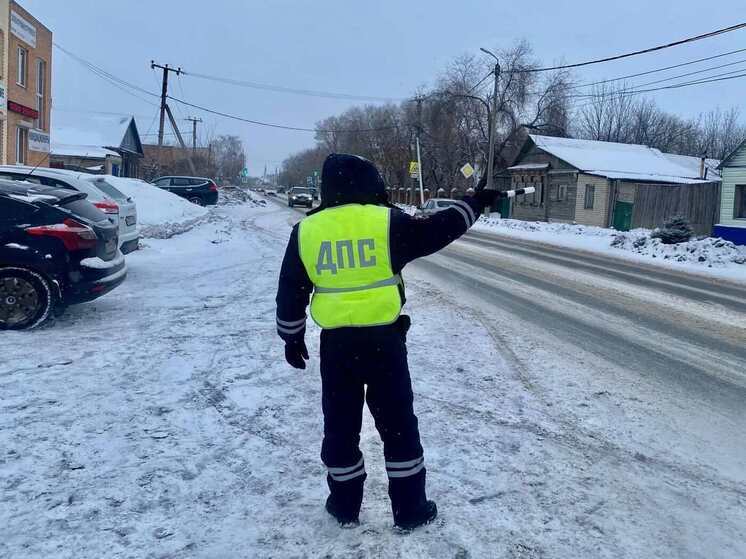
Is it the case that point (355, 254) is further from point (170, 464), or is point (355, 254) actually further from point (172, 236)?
point (172, 236)

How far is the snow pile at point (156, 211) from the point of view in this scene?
56.4ft

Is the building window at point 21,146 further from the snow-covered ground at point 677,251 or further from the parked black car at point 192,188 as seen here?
the snow-covered ground at point 677,251

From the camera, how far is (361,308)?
3002mm

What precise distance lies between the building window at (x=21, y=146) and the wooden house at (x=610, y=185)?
83.8 ft

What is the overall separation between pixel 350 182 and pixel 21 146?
85.6 feet

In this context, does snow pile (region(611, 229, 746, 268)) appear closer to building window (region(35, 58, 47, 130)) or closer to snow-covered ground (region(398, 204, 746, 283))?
snow-covered ground (region(398, 204, 746, 283))

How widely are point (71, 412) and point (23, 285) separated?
279cm

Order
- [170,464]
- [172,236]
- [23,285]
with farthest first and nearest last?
[172,236] < [23,285] < [170,464]

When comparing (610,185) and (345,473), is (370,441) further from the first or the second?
(610,185)

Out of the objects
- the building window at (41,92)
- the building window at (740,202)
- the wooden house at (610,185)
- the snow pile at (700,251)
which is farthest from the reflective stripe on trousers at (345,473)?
the building window at (41,92)

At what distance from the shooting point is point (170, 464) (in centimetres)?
366

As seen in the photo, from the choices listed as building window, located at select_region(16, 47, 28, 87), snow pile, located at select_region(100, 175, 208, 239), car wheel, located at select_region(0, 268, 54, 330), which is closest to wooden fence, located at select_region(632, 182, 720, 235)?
snow pile, located at select_region(100, 175, 208, 239)

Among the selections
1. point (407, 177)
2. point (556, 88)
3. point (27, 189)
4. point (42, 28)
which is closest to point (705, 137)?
point (556, 88)

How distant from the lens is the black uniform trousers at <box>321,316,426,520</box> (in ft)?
9.93
